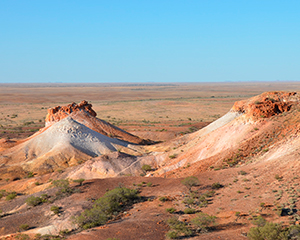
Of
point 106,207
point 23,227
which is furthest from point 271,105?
point 23,227

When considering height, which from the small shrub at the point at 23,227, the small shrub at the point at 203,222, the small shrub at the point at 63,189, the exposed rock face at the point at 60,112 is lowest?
the small shrub at the point at 23,227

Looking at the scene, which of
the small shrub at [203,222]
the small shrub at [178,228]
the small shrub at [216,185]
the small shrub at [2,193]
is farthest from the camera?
the small shrub at [2,193]

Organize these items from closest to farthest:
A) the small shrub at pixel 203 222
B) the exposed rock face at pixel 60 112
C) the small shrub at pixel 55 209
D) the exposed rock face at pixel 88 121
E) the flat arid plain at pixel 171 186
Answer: the small shrub at pixel 203 222
the flat arid plain at pixel 171 186
the small shrub at pixel 55 209
the exposed rock face at pixel 88 121
the exposed rock face at pixel 60 112

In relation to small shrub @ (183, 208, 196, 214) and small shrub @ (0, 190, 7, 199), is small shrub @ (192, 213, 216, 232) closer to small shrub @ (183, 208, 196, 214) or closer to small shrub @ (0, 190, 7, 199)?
small shrub @ (183, 208, 196, 214)

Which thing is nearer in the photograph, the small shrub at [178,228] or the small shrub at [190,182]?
the small shrub at [178,228]

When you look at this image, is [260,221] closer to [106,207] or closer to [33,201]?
[106,207]

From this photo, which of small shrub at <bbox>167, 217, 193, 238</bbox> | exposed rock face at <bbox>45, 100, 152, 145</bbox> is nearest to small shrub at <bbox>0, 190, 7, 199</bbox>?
small shrub at <bbox>167, 217, 193, 238</bbox>

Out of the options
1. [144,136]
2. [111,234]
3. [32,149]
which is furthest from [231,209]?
[144,136]

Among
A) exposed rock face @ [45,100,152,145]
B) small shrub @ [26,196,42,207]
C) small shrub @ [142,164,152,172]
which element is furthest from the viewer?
exposed rock face @ [45,100,152,145]

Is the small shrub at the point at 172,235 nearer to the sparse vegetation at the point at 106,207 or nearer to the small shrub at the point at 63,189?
the sparse vegetation at the point at 106,207

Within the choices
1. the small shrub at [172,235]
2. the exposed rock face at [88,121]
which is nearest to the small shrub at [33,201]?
the small shrub at [172,235]

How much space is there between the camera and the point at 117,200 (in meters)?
19.5

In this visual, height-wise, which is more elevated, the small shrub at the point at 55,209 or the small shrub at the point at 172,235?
the small shrub at the point at 172,235

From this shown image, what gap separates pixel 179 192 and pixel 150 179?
3447 mm
